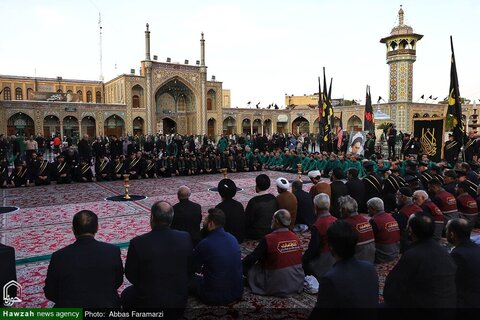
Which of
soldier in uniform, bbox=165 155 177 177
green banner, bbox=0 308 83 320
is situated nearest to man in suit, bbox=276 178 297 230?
green banner, bbox=0 308 83 320

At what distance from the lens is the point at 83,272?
2439 mm

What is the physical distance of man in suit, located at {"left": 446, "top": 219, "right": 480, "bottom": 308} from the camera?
2.69 metres

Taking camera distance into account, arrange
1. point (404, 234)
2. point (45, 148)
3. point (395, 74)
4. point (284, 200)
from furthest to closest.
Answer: point (395, 74), point (45, 148), point (284, 200), point (404, 234)

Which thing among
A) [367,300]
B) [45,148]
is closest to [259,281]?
[367,300]

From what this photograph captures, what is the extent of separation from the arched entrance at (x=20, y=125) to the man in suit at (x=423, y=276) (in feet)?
87.5

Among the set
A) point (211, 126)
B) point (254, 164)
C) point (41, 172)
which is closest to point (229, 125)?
point (211, 126)

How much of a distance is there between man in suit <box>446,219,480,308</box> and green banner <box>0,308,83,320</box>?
2.60 meters

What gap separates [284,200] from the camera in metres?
5.05

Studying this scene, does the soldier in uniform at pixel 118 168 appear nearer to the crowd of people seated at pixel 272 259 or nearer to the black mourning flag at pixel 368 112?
the crowd of people seated at pixel 272 259

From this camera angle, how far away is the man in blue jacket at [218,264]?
3.08 metres

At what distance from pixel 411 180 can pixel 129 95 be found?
85.5 feet

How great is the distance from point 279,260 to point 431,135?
1035 cm

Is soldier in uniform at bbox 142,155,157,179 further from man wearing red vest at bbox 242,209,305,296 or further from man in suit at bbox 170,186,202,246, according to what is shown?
man wearing red vest at bbox 242,209,305,296

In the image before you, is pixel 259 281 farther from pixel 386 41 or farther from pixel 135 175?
pixel 386 41
